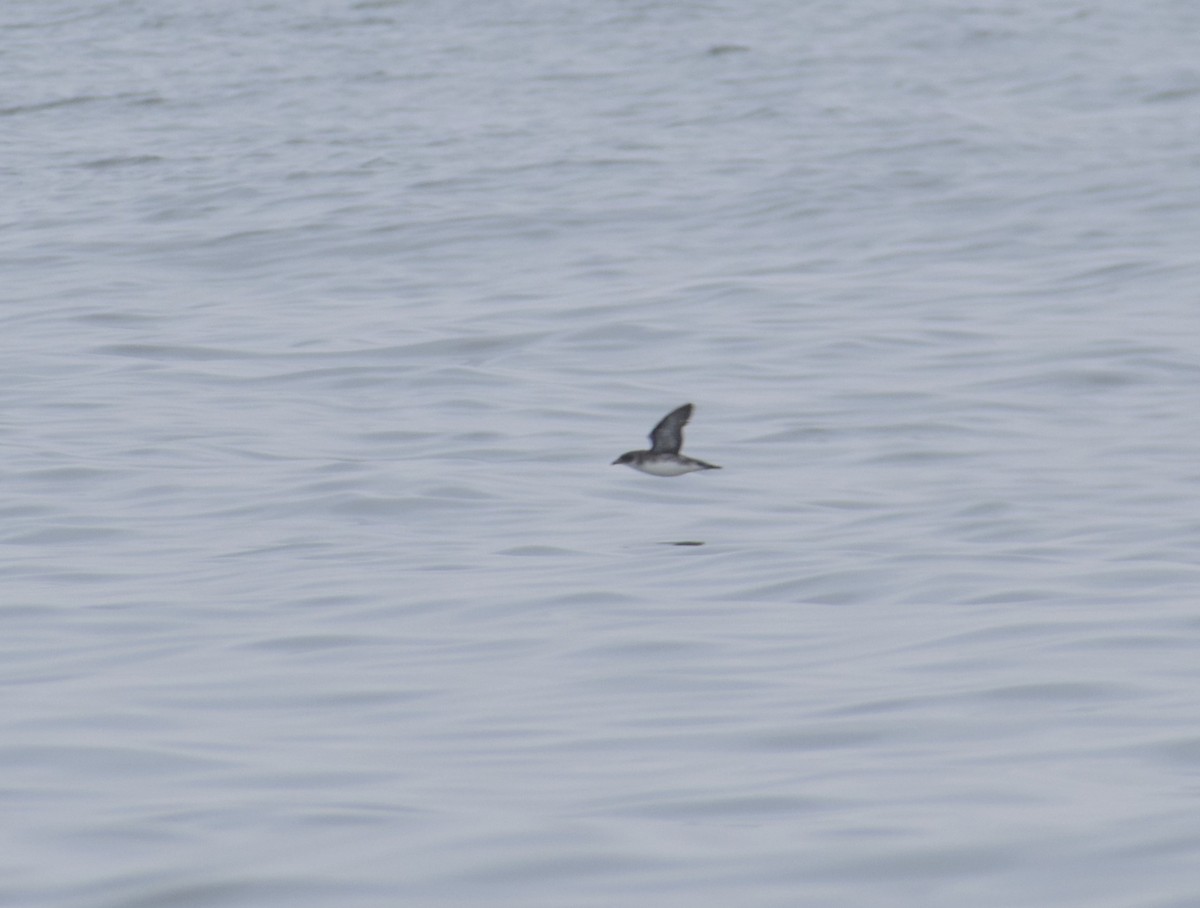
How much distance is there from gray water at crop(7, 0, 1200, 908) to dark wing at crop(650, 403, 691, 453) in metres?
0.40

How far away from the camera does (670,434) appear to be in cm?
1230

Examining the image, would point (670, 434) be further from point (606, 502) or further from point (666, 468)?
point (606, 502)

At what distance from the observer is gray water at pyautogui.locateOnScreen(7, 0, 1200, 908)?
6809 mm

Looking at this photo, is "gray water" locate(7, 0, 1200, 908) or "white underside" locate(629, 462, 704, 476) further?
"white underside" locate(629, 462, 704, 476)

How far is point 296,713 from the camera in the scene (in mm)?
8320

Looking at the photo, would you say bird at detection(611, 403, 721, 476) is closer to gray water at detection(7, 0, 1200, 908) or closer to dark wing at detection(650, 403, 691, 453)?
dark wing at detection(650, 403, 691, 453)

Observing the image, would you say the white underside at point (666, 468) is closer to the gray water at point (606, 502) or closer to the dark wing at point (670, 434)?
the dark wing at point (670, 434)

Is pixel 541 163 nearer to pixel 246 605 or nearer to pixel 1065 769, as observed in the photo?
pixel 246 605

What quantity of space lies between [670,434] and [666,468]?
18cm

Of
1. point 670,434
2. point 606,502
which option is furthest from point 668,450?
point 606,502

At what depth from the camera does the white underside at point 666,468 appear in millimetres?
12289

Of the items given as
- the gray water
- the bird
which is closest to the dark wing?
the bird

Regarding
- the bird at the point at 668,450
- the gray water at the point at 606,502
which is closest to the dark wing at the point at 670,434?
the bird at the point at 668,450

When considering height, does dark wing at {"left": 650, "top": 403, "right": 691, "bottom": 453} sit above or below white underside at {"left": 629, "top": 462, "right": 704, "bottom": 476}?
above
